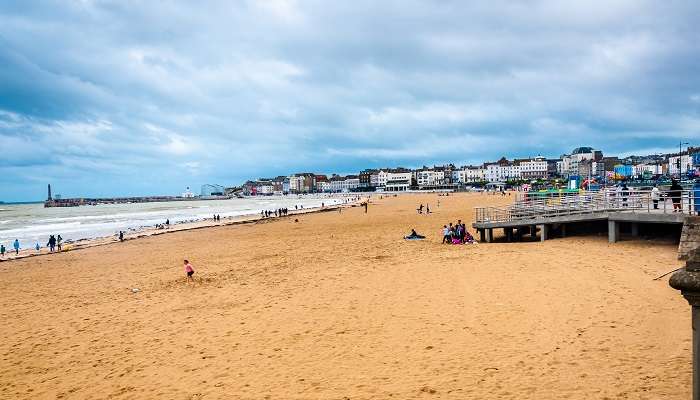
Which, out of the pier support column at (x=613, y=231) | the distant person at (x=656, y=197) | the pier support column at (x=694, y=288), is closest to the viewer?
the pier support column at (x=694, y=288)

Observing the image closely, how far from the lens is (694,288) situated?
122 inches

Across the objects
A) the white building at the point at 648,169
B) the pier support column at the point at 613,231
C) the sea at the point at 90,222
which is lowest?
the sea at the point at 90,222

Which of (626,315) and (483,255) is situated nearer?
(626,315)

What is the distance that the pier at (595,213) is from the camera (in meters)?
15.4

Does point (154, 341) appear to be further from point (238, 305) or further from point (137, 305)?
point (137, 305)

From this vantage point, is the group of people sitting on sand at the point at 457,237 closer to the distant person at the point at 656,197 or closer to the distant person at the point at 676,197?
the distant person at the point at 656,197

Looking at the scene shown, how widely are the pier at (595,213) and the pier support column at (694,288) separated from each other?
1298 cm

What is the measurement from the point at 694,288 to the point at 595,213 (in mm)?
16210

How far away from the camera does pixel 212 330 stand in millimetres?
9883

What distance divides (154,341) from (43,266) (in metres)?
18.0

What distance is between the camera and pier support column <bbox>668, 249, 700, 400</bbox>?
3.10 m

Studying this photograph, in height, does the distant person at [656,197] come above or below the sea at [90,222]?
above

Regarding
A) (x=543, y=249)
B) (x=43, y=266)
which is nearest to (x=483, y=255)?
(x=543, y=249)

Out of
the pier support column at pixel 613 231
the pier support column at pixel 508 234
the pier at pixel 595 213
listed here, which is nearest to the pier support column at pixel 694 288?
the pier at pixel 595 213
